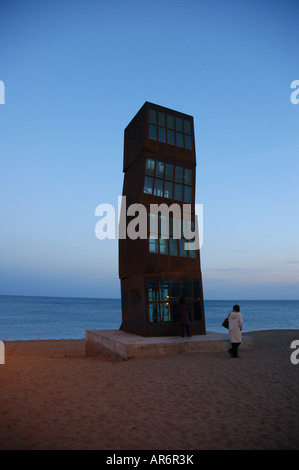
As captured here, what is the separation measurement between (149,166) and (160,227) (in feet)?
9.91

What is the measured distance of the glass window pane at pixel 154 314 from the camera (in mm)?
15094

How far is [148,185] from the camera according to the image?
16.0 metres

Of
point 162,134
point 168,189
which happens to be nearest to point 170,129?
point 162,134

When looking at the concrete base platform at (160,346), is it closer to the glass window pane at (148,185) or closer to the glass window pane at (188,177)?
the glass window pane at (148,185)

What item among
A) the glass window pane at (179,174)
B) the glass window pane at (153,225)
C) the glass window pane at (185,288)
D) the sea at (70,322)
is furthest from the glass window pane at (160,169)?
the sea at (70,322)

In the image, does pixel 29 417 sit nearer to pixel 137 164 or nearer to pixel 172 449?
pixel 172 449

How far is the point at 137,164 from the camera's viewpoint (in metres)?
16.7

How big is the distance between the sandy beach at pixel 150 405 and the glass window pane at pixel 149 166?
885 cm

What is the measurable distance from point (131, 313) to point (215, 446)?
1187 centimetres

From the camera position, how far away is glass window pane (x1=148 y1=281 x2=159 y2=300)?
1520cm

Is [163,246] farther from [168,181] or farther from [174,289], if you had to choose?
[168,181]

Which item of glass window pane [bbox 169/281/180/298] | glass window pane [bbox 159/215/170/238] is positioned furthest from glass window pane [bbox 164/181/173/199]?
glass window pane [bbox 169/281/180/298]

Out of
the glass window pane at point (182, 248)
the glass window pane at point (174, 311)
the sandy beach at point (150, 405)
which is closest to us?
the sandy beach at point (150, 405)

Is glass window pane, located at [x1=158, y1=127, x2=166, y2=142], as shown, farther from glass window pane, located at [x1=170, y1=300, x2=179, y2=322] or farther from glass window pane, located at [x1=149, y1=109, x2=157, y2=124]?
glass window pane, located at [x1=170, y1=300, x2=179, y2=322]
